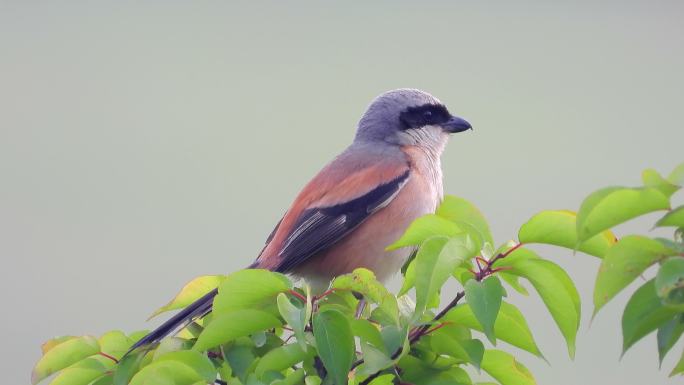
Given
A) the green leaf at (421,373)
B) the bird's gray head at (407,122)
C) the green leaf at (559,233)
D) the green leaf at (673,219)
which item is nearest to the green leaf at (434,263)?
the green leaf at (559,233)

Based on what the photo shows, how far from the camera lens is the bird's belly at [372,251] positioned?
3.64 metres

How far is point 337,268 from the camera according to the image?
3646mm

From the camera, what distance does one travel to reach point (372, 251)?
3.67 meters

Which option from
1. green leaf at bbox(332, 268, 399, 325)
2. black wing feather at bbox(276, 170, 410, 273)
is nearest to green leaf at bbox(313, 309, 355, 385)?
green leaf at bbox(332, 268, 399, 325)

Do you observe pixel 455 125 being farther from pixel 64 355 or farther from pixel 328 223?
pixel 64 355

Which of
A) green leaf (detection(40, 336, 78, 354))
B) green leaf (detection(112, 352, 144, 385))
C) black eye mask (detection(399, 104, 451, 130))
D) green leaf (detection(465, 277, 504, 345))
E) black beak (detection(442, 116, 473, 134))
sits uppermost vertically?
green leaf (detection(40, 336, 78, 354))

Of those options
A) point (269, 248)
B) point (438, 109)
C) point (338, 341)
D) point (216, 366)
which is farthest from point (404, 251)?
point (338, 341)

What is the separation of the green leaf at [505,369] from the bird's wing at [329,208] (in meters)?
1.29

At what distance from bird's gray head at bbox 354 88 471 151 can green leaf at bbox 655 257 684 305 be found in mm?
2556

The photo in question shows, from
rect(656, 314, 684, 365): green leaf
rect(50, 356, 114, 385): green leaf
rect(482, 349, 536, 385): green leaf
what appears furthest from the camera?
rect(50, 356, 114, 385): green leaf

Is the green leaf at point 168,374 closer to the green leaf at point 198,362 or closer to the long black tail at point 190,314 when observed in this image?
the green leaf at point 198,362

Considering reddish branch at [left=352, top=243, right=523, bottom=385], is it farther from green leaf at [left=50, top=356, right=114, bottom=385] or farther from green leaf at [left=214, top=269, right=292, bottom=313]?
green leaf at [left=50, top=356, right=114, bottom=385]

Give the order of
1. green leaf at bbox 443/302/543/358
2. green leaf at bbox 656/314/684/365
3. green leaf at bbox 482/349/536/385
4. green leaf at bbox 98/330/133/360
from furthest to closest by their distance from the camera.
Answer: green leaf at bbox 98/330/133/360 < green leaf at bbox 482/349/536/385 < green leaf at bbox 443/302/543/358 < green leaf at bbox 656/314/684/365

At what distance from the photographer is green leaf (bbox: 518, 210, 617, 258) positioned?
1987 mm
